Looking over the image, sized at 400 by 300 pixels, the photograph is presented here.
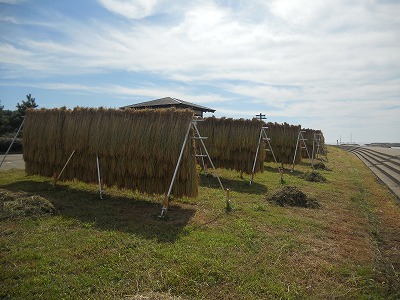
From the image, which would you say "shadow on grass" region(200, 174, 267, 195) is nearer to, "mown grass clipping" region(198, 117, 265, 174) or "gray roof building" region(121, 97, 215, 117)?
"mown grass clipping" region(198, 117, 265, 174)

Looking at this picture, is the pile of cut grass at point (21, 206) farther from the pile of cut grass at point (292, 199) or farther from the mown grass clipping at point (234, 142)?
the mown grass clipping at point (234, 142)

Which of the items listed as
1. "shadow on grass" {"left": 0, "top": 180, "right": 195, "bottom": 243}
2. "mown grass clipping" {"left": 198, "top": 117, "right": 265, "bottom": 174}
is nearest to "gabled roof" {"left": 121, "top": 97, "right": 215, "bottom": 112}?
"mown grass clipping" {"left": 198, "top": 117, "right": 265, "bottom": 174}

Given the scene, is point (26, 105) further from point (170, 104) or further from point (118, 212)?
point (118, 212)

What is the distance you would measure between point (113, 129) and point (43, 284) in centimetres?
681

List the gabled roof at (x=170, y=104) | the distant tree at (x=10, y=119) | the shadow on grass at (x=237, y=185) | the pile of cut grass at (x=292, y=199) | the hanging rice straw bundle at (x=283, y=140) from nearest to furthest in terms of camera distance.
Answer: the pile of cut grass at (x=292, y=199), the shadow on grass at (x=237, y=185), the hanging rice straw bundle at (x=283, y=140), the gabled roof at (x=170, y=104), the distant tree at (x=10, y=119)

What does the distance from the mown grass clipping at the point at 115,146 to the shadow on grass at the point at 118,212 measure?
594 millimetres

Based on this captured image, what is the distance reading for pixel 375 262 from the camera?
6.29 metres

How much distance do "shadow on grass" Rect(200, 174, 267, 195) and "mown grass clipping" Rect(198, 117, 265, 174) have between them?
773 mm

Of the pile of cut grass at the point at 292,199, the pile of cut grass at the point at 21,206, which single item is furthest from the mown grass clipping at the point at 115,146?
the pile of cut grass at the point at 292,199

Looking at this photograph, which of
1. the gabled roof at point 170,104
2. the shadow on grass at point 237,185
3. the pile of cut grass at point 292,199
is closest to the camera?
the pile of cut grass at point 292,199

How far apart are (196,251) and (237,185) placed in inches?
363

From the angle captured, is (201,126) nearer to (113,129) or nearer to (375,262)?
(113,129)

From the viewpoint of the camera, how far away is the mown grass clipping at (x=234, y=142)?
53.3 feet

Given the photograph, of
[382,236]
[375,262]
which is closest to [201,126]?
[382,236]
